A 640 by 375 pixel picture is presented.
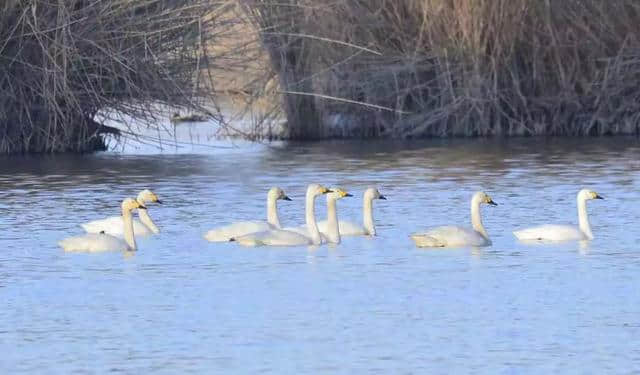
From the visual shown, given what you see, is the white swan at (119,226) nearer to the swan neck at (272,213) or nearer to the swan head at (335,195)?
the swan neck at (272,213)

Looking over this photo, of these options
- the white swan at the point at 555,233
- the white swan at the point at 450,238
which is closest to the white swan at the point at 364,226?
the white swan at the point at 450,238

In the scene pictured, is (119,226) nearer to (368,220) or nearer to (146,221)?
(146,221)

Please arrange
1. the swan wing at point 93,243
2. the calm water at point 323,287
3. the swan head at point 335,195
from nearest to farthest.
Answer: the calm water at point 323,287 < the swan wing at point 93,243 < the swan head at point 335,195

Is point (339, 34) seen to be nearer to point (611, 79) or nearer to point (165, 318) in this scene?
point (611, 79)

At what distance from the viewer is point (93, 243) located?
14.2 m

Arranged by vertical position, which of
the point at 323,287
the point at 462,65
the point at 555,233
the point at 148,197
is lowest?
the point at 323,287

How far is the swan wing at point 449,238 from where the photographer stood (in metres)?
14.3

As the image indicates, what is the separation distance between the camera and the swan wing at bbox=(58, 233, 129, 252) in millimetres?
14094

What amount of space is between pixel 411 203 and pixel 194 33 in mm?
6949

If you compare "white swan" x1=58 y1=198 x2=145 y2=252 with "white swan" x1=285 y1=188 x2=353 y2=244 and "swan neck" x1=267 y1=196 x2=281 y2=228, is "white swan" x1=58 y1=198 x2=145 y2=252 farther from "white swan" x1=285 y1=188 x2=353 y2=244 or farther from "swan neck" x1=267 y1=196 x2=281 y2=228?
"swan neck" x1=267 y1=196 x2=281 y2=228

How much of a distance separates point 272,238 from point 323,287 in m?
2.34

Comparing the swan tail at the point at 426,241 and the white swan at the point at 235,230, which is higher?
the white swan at the point at 235,230

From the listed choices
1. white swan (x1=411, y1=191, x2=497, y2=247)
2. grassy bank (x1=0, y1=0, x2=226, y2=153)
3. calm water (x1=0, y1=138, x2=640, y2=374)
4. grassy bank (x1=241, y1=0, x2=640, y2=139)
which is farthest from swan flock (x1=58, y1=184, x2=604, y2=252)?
grassy bank (x1=241, y1=0, x2=640, y2=139)

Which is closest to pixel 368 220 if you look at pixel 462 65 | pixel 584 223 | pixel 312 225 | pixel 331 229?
pixel 331 229
